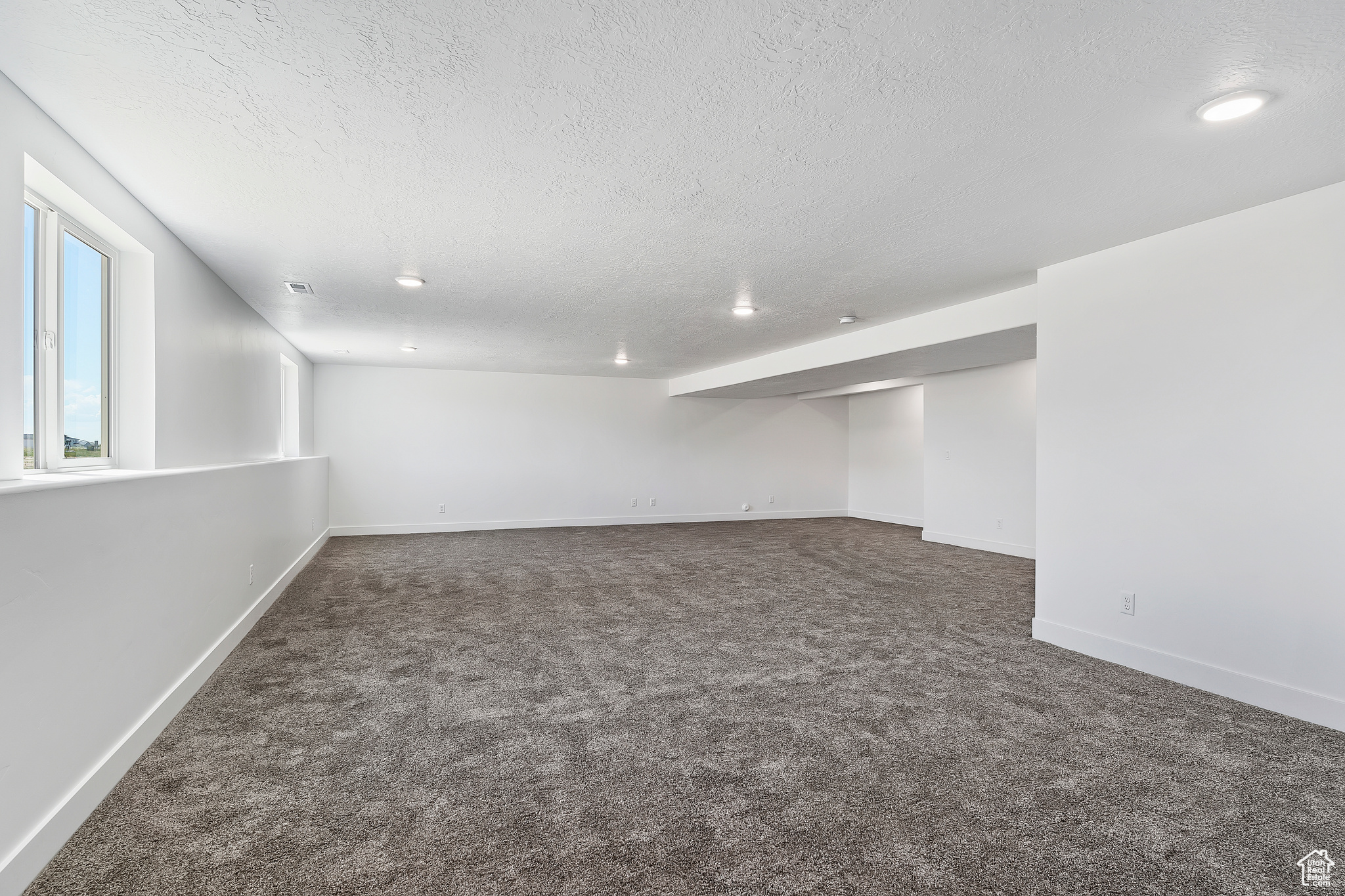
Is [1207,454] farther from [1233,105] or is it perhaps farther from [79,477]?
[79,477]

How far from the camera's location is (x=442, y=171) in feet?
8.42

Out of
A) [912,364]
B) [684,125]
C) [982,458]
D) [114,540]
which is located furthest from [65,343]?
[982,458]

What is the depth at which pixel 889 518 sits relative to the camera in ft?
33.8

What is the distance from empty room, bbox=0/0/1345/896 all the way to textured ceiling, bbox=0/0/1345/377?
2 cm

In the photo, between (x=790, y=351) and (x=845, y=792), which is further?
(x=790, y=351)

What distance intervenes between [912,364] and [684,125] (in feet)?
16.1

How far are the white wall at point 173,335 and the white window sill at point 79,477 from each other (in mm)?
106

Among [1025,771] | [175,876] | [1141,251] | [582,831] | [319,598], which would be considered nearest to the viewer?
[175,876]

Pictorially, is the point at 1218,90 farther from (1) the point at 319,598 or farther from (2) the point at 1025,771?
(1) the point at 319,598

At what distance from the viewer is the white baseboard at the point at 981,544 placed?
22.9 ft

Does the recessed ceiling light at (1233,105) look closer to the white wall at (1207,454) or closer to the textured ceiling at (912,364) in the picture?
the white wall at (1207,454)

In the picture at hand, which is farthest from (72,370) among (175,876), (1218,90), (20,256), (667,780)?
(1218,90)

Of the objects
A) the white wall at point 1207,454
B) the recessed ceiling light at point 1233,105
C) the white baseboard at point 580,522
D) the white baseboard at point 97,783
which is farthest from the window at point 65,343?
the white baseboard at point 580,522

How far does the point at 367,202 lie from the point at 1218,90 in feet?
10.6
